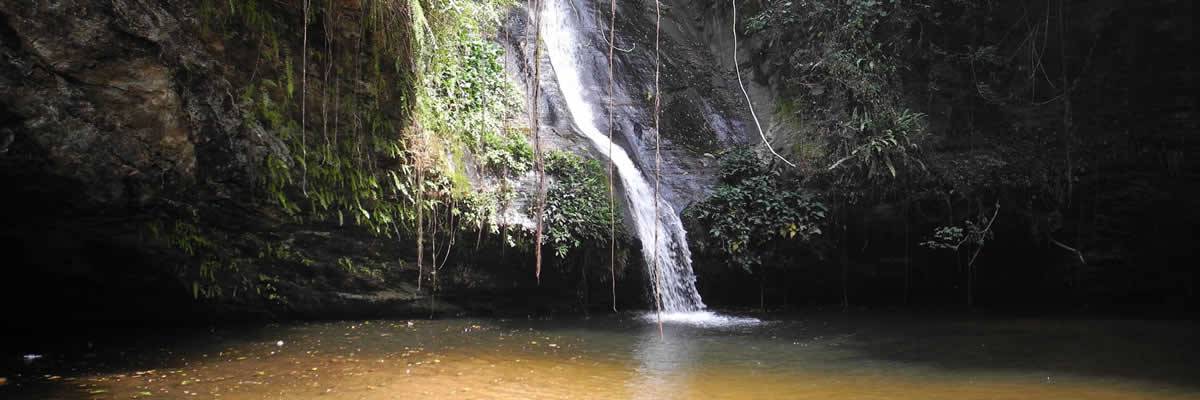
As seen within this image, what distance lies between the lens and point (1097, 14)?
411 inches

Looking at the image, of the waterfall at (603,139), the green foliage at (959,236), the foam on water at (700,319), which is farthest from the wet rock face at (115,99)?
the green foliage at (959,236)

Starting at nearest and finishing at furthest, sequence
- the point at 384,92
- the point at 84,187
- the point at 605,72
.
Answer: the point at 84,187 → the point at 384,92 → the point at 605,72

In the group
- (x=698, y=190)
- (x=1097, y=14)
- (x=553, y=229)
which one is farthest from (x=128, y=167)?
(x=1097, y=14)

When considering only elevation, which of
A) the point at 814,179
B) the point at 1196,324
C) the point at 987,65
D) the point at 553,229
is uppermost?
the point at 987,65

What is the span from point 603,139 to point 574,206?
1.98 m

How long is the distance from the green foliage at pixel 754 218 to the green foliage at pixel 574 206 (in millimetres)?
1704

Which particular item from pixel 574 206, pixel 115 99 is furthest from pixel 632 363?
pixel 115 99

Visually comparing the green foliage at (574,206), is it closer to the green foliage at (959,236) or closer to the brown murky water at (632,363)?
the brown murky water at (632,363)

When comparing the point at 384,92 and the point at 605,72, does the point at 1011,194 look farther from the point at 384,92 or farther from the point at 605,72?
the point at 384,92

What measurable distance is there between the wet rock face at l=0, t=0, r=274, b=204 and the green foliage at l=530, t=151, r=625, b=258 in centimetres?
343

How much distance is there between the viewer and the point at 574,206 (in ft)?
29.4

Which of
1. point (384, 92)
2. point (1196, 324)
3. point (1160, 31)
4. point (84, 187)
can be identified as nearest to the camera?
point (84, 187)

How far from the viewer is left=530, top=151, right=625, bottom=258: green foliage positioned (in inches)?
346

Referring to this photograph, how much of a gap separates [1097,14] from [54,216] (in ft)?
40.8
